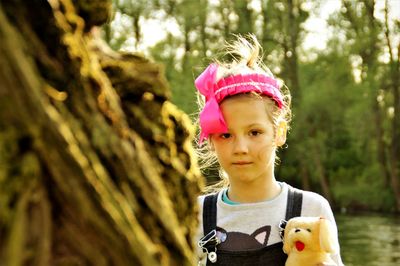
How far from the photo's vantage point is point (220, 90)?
288 centimetres

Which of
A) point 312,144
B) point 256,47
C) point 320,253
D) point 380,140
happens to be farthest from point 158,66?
point 380,140

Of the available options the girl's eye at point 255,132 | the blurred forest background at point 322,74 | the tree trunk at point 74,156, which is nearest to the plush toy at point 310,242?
the girl's eye at point 255,132

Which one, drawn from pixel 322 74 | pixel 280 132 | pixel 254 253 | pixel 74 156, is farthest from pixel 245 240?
pixel 322 74

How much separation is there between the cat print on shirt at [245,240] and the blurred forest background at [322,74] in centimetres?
2386

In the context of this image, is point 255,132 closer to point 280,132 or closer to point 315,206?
point 280,132

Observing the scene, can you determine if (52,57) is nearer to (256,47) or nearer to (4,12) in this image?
(4,12)

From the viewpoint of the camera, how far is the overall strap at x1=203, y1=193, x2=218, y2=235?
2912mm

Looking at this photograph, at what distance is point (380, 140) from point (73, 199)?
30606 mm

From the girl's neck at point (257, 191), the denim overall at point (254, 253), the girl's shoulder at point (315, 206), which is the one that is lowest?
the denim overall at point (254, 253)

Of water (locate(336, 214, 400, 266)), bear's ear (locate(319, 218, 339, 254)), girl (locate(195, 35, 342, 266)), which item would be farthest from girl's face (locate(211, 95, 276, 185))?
water (locate(336, 214, 400, 266))

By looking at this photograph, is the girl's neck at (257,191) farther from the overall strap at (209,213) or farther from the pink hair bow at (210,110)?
the pink hair bow at (210,110)

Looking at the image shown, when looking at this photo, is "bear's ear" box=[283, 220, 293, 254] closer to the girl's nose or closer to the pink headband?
the girl's nose

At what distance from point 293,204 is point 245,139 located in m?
0.33

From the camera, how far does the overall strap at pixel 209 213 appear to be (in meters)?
2.91
